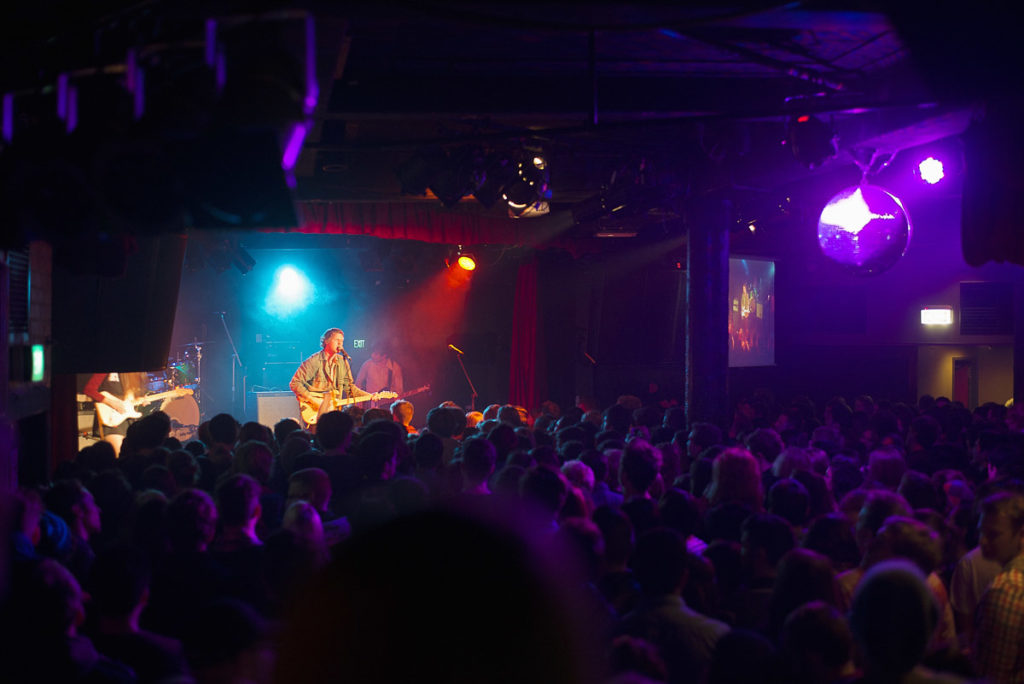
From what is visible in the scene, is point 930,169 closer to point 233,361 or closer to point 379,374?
point 379,374

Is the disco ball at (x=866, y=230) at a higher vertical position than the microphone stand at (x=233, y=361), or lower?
higher

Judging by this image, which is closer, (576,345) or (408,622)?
(408,622)

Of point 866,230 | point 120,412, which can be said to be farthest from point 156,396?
point 866,230

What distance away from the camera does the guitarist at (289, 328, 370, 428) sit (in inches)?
428

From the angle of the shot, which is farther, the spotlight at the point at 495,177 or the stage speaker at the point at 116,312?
the spotlight at the point at 495,177

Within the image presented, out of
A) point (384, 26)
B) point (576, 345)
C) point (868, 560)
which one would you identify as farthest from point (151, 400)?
point (868, 560)

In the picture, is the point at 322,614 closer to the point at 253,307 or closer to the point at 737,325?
the point at 737,325

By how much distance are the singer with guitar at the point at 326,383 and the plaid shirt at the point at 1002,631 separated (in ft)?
28.8

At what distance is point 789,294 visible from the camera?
1418cm

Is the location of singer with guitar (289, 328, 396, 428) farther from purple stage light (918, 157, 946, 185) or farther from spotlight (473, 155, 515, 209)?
purple stage light (918, 157, 946, 185)

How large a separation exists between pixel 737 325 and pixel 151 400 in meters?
8.67

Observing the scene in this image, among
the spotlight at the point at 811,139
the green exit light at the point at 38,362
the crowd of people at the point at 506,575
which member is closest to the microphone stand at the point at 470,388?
the green exit light at the point at 38,362

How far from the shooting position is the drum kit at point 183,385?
1200 centimetres

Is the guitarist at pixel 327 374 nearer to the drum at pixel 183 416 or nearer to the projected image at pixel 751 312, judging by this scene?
the drum at pixel 183 416
